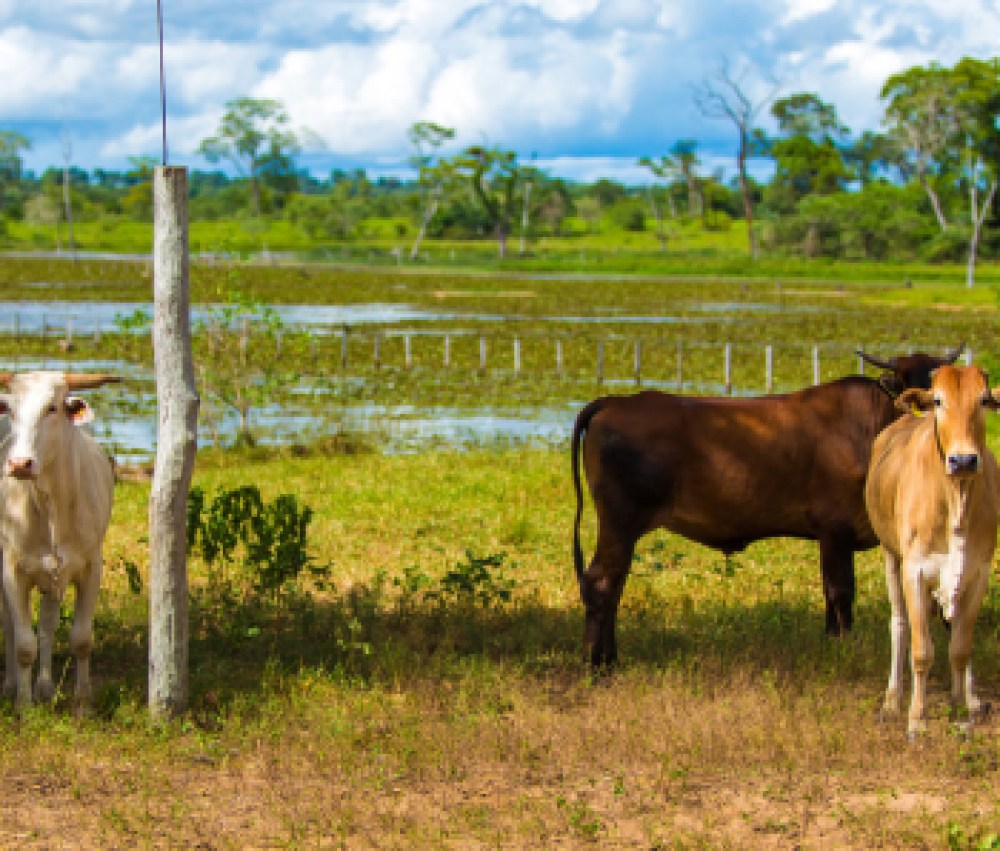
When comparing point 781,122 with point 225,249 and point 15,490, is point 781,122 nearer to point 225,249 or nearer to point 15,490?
point 225,249

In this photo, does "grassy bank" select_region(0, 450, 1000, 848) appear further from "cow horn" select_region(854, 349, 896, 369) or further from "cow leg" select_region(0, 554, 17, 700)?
"cow horn" select_region(854, 349, 896, 369)

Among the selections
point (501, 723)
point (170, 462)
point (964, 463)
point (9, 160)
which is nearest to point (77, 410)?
point (170, 462)

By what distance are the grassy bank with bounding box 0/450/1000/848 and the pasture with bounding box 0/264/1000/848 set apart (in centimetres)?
2

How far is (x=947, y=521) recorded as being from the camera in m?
7.20

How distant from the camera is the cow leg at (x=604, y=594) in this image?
859 centimetres

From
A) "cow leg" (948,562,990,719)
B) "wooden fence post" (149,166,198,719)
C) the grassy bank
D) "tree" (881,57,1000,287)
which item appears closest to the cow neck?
"wooden fence post" (149,166,198,719)

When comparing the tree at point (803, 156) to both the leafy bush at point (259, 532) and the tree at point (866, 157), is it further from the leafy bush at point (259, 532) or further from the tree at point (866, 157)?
the leafy bush at point (259, 532)

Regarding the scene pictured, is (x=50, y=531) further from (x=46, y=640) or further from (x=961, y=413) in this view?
(x=961, y=413)

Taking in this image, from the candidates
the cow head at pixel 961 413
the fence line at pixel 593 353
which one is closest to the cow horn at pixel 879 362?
the cow head at pixel 961 413

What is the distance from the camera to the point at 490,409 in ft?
80.9

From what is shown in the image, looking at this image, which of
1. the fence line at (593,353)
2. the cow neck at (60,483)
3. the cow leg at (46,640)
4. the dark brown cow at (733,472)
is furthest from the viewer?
the fence line at (593,353)

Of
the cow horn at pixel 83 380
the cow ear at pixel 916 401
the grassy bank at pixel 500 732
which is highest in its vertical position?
the cow horn at pixel 83 380

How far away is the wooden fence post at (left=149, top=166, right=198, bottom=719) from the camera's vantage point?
7578 mm

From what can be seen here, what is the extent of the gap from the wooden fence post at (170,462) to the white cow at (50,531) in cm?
37
